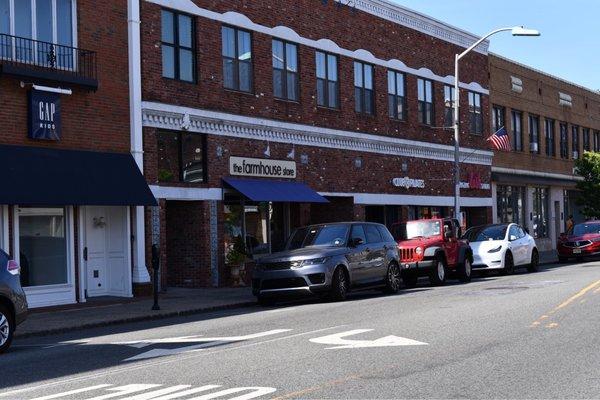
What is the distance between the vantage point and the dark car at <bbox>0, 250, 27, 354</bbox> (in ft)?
42.6

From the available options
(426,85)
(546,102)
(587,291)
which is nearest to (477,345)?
(587,291)

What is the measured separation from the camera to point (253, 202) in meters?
27.0

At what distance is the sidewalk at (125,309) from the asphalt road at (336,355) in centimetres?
69

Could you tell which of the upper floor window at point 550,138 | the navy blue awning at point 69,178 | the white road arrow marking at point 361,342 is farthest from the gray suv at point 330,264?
the upper floor window at point 550,138

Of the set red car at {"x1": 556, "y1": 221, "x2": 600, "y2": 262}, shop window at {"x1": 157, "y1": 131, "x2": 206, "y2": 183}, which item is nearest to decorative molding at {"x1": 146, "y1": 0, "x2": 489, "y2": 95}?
shop window at {"x1": 157, "y1": 131, "x2": 206, "y2": 183}

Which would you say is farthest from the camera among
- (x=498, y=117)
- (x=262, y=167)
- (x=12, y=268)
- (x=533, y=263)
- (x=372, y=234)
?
(x=498, y=117)

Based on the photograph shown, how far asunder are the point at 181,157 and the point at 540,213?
3022 centimetres

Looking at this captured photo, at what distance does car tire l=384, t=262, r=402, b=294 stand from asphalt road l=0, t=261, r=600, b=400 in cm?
401

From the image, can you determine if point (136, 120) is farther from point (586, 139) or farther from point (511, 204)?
point (586, 139)

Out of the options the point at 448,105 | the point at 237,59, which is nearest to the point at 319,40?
the point at 237,59

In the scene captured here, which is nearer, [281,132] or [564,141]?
A: [281,132]

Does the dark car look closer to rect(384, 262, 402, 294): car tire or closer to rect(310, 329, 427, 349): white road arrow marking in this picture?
rect(310, 329, 427, 349): white road arrow marking

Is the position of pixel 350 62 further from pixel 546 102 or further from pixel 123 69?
pixel 546 102

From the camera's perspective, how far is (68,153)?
20.2m
